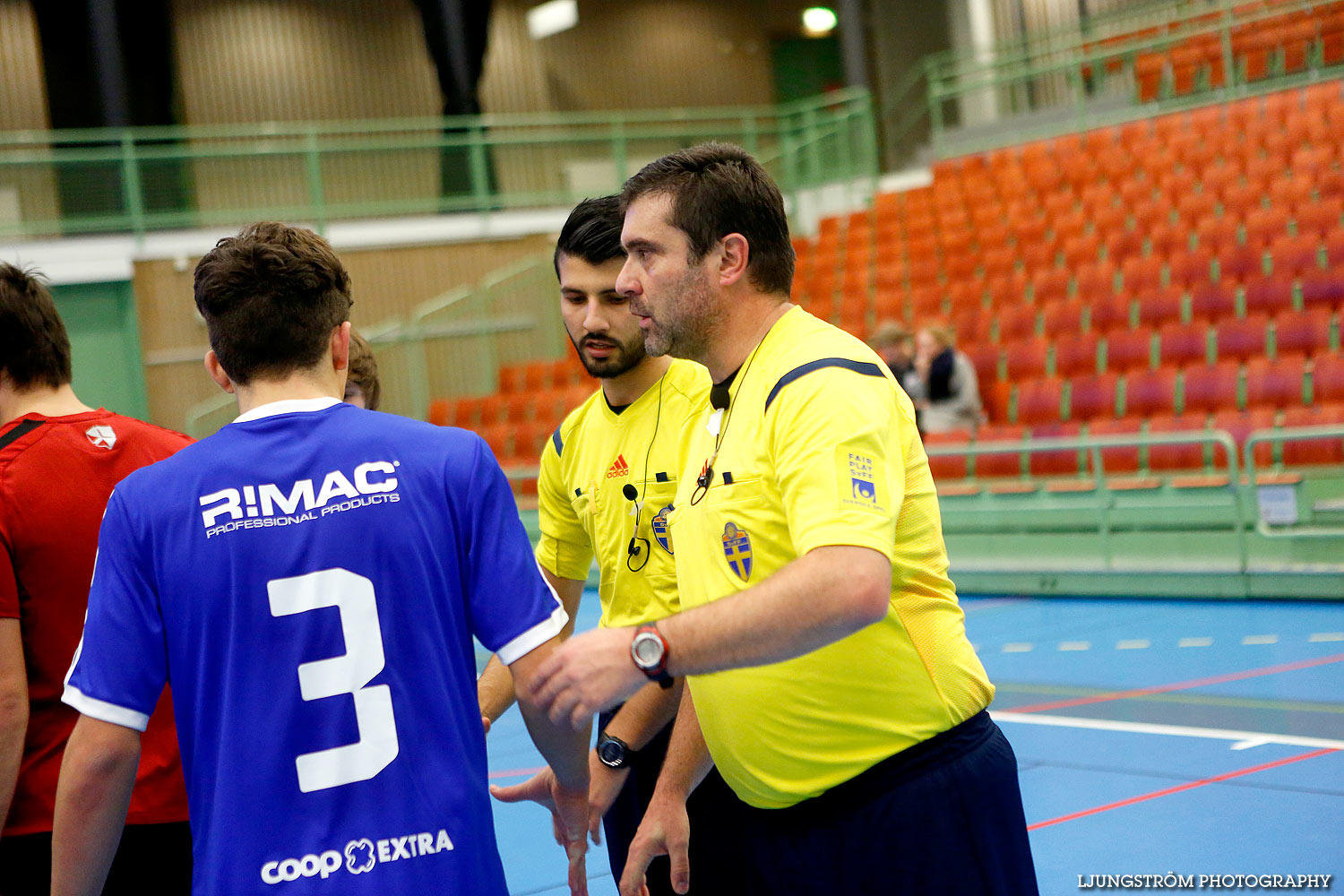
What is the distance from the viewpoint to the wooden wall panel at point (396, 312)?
1590 cm

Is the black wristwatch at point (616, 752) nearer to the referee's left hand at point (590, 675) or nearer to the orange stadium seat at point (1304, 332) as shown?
the referee's left hand at point (590, 675)

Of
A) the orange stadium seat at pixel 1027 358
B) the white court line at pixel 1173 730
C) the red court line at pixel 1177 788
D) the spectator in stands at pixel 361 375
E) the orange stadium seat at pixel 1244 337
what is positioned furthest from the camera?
the orange stadium seat at pixel 1027 358

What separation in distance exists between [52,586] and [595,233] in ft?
4.45

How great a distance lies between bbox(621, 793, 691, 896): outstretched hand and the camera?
2.37 meters

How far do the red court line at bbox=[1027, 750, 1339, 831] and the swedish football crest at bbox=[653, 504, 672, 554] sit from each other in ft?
7.86

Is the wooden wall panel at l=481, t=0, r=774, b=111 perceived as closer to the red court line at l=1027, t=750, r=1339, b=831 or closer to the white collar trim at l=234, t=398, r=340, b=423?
the red court line at l=1027, t=750, r=1339, b=831

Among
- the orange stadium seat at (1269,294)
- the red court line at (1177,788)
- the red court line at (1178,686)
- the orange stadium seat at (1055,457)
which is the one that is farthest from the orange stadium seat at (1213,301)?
the red court line at (1177,788)

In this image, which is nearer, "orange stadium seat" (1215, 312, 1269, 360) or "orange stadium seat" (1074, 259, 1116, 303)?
"orange stadium seat" (1215, 312, 1269, 360)

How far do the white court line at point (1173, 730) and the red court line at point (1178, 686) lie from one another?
0.16 meters

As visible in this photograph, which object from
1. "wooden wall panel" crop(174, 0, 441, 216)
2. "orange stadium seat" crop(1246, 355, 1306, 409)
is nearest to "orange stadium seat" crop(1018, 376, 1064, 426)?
"orange stadium seat" crop(1246, 355, 1306, 409)

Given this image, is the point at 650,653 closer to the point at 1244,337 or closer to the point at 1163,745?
the point at 1163,745

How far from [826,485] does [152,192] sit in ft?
50.9

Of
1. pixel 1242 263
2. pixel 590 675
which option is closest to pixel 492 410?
pixel 1242 263

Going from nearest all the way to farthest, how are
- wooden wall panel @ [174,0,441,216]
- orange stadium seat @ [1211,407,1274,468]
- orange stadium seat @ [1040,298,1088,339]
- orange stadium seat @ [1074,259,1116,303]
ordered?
orange stadium seat @ [1211,407,1274,468], orange stadium seat @ [1040,298,1088,339], orange stadium seat @ [1074,259,1116,303], wooden wall panel @ [174,0,441,216]
